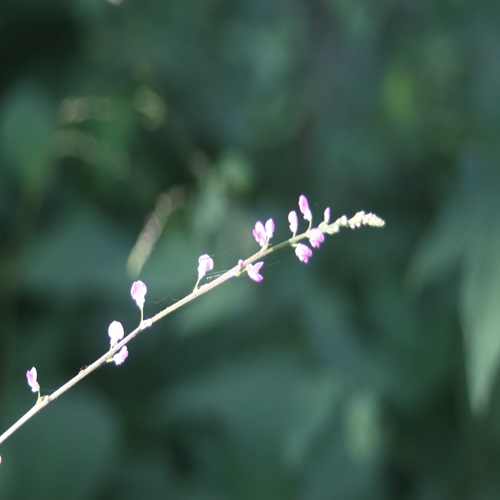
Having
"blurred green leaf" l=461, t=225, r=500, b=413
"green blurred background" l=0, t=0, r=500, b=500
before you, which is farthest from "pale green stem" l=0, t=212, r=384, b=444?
"green blurred background" l=0, t=0, r=500, b=500

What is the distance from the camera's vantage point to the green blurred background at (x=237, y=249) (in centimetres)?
221

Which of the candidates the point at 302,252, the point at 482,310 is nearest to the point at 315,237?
the point at 302,252

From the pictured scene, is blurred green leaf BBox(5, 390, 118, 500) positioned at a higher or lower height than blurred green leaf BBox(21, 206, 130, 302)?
lower

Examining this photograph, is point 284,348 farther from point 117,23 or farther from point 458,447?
point 117,23

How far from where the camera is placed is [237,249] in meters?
2.02

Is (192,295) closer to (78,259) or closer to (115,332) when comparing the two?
(115,332)

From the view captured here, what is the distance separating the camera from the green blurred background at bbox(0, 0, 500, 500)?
221 cm

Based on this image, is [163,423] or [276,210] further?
[163,423]

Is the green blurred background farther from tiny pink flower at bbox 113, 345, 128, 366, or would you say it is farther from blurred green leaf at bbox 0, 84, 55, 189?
tiny pink flower at bbox 113, 345, 128, 366

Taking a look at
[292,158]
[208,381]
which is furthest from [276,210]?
[208,381]

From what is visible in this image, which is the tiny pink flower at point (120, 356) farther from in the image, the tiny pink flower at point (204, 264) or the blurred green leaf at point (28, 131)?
the blurred green leaf at point (28, 131)

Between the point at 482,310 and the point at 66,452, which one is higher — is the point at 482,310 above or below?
below

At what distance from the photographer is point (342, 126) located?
251 centimetres

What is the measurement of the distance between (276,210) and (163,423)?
2.11ft
